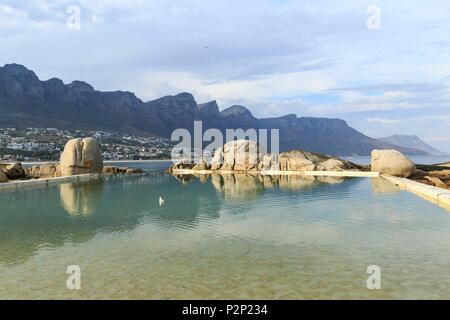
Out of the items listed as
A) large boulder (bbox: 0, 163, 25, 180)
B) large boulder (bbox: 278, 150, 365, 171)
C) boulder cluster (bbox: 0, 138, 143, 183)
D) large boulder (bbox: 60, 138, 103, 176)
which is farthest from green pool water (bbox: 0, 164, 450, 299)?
large boulder (bbox: 278, 150, 365, 171)

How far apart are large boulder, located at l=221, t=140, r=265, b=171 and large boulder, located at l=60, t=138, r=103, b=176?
28.9 meters

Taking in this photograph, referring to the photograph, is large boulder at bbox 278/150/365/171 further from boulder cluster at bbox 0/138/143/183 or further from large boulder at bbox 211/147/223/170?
boulder cluster at bbox 0/138/143/183

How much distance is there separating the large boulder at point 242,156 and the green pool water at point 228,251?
49.5 metres

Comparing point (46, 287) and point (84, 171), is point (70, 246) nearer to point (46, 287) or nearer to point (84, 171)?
point (46, 287)

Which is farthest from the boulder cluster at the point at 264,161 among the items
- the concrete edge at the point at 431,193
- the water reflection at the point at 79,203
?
the water reflection at the point at 79,203

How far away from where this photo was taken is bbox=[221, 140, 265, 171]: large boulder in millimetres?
81375

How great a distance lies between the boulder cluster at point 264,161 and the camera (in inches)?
2955

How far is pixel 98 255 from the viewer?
16.5 metres

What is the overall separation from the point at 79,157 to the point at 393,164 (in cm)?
5209

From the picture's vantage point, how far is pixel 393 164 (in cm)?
6159

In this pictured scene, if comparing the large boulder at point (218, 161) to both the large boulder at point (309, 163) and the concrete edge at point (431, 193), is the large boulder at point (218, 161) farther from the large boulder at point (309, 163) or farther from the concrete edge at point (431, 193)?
the concrete edge at point (431, 193)

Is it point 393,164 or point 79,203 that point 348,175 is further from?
point 79,203
